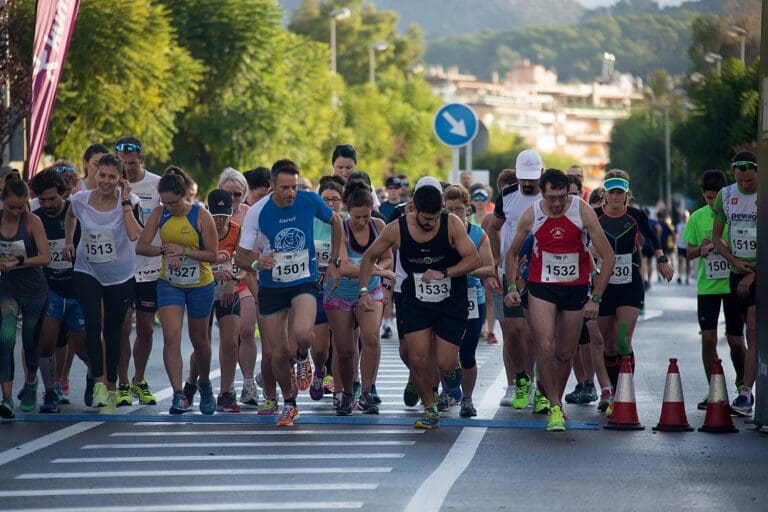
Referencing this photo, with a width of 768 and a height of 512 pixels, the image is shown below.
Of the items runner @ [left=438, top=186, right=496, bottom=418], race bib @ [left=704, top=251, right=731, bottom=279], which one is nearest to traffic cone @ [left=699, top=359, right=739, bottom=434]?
race bib @ [left=704, top=251, right=731, bottom=279]

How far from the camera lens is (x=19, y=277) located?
43.0 feet

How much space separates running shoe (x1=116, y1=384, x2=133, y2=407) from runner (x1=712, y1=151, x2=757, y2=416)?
4634 mm

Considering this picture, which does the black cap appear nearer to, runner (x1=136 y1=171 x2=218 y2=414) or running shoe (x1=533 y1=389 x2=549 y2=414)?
runner (x1=136 y1=171 x2=218 y2=414)

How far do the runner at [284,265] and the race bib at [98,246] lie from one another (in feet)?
3.84

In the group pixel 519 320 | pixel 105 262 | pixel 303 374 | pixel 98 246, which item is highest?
pixel 98 246

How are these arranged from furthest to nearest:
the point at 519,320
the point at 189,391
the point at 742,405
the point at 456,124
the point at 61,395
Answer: the point at 456,124, the point at 61,395, the point at 519,320, the point at 189,391, the point at 742,405

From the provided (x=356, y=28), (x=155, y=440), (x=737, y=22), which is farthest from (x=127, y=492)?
(x=356, y=28)

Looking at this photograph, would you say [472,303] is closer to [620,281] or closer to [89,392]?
[620,281]

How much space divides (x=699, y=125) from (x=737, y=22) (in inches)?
331

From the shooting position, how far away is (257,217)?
12523mm

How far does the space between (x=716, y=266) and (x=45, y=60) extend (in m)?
8.94

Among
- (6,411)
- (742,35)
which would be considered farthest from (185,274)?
(742,35)

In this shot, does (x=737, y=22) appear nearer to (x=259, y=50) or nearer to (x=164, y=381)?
(x=259, y=50)

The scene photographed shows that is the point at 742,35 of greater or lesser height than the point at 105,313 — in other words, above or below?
above
